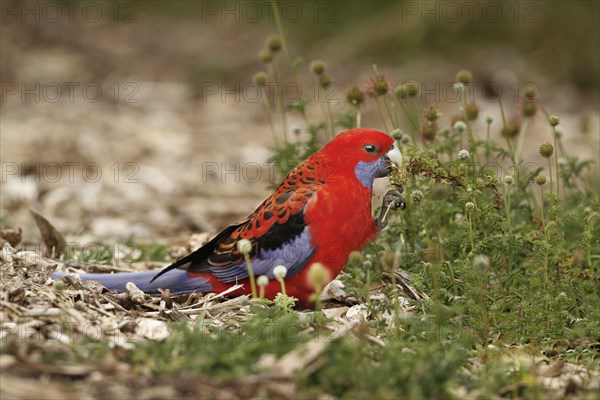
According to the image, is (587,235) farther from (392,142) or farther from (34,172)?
(34,172)

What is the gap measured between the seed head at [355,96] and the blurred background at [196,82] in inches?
79.0

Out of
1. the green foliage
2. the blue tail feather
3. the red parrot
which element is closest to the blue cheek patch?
the red parrot

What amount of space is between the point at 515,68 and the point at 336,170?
23.0ft

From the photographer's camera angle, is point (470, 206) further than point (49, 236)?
No

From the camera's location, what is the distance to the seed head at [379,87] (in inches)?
205

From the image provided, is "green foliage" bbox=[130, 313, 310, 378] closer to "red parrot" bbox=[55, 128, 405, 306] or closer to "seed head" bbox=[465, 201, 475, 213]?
"red parrot" bbox=[55, 128, 405, 306]

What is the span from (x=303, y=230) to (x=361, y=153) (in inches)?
20.7

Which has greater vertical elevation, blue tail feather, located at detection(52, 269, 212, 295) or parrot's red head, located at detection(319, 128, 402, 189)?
parrot's red head, located at detection(319, 128, 402, 189)

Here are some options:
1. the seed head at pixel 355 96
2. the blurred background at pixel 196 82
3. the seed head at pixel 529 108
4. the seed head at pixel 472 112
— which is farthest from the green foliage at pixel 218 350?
the blurred background at pixel 196 82

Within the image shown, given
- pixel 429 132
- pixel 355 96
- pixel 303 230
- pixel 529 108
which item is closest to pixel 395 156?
pixel 429 132

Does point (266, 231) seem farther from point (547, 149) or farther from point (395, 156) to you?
point (547, 149)

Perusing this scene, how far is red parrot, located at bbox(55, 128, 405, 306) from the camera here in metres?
4.67

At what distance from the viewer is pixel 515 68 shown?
1120 centimetres

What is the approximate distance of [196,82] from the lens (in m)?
11.2
